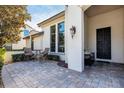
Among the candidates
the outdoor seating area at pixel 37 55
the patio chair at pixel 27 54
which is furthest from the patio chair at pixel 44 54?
the patio chair at pixel 27 54

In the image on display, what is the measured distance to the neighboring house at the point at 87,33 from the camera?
603 cm

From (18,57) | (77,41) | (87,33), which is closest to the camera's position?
(77,41)

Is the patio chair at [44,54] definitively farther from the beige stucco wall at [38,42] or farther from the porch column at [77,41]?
the porch column at [77,41]

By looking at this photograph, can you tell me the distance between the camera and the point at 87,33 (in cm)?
945

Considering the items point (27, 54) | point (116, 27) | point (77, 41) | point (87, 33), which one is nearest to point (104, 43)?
point (116, 27)

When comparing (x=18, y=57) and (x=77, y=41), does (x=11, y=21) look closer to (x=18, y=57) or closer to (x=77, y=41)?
(x=77, y=41)

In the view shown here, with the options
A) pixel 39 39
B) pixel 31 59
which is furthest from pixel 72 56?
pixel 39 39

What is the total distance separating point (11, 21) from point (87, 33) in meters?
5.65

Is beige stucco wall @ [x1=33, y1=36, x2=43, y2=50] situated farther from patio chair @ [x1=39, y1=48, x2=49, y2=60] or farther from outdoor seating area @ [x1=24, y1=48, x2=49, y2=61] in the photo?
patio chair @ [x1=39, y1=48, x2=49, y2=60]

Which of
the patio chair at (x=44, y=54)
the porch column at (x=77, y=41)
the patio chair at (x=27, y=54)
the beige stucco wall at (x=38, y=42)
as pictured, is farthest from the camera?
the beige stucco wall at (x=38, y=42)

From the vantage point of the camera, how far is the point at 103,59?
28.4 feet

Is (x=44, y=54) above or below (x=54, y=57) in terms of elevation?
above
